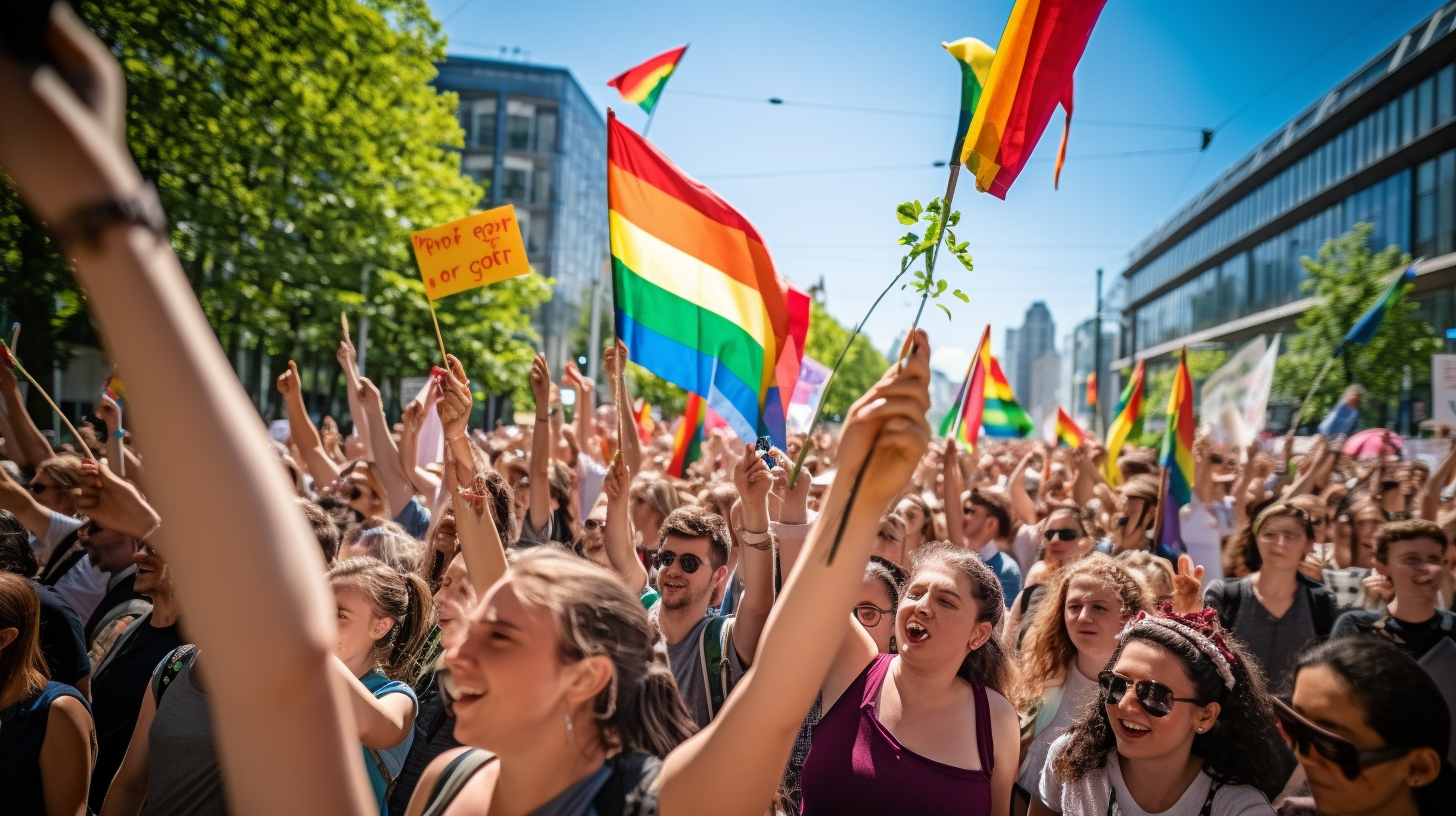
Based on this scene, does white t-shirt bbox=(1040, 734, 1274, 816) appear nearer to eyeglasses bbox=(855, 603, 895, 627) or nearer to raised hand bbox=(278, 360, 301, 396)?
eyeglasses bbox=(855, 603, 895, 627)

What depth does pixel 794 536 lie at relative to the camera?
3.38 m

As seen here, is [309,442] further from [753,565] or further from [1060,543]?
[1060,543]

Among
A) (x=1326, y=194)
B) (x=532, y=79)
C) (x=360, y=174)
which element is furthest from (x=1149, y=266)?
(x=360, y=174)

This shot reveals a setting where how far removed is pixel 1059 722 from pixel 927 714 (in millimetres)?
899

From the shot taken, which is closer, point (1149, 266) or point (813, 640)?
point (813, 640)

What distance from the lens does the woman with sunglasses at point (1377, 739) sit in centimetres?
253

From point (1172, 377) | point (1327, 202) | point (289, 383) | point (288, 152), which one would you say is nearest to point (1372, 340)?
point (1327, 202)

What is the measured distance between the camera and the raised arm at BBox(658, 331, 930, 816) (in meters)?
1.54

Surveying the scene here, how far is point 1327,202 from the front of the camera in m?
44.2

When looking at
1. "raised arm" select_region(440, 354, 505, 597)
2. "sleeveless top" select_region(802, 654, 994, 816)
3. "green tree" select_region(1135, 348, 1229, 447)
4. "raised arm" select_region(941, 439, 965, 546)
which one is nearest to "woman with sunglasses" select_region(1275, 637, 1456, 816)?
"sleeveless top" select_region(802, 654, 994, 816)

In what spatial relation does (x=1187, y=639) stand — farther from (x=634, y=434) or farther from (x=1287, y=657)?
(x=634, y=434)

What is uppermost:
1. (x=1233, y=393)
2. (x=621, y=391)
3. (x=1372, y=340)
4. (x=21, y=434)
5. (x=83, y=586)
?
(x=1372, y=340)

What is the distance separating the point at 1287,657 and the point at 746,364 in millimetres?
3120

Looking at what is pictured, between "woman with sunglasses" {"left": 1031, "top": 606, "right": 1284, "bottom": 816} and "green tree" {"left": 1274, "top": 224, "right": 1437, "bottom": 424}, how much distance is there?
1024 inches
